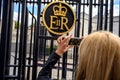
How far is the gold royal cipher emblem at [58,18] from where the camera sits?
7.30 feet

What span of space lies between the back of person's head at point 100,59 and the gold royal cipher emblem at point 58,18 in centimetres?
94

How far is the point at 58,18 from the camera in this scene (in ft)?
7.32

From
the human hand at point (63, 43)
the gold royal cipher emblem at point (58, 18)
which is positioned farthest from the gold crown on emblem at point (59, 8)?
the human hand at point (63, 43)

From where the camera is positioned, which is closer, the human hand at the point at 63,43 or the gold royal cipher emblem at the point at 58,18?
the human hand at the point at 63,43

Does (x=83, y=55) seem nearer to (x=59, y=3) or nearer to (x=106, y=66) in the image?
(x=106, y=66)

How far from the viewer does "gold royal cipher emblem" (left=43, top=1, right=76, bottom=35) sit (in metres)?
2.23

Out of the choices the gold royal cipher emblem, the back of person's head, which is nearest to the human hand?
the back of person's head

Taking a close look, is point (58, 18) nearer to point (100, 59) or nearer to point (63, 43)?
point (63, 43)

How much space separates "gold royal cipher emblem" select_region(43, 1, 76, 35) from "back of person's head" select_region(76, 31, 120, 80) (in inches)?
36.9

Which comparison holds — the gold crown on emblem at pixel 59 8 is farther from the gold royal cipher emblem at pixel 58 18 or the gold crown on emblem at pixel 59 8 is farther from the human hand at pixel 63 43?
the human hand at pixel 63 43

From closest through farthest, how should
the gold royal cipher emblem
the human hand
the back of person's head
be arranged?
the back of person's head < the human hand < the gold royal cipher emblem

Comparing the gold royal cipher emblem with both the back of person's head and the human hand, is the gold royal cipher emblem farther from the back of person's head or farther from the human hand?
the back of person's head

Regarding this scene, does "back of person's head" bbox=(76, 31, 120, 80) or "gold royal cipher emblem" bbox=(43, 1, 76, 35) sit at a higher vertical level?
"gold royal cipher emblem" bbox=(43, 1, 76, 35)

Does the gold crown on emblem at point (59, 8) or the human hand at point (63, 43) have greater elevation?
the gold crown on emblem at point (59, 8)
